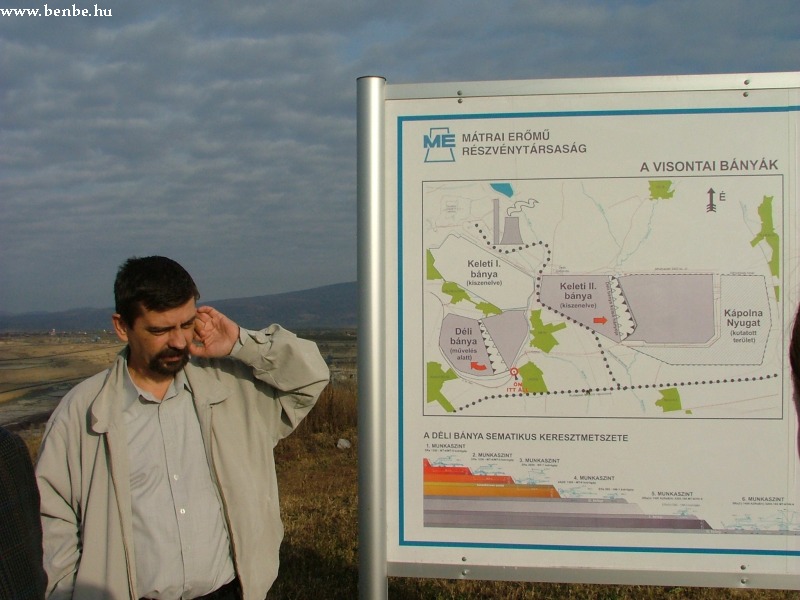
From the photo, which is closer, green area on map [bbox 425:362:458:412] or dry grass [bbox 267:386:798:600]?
green area on map [bbox 425:362:458:412]

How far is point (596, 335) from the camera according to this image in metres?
2.95

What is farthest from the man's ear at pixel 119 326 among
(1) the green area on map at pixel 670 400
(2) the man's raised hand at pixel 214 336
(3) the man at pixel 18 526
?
Answer: (1) the green area on map at pixel 670 400

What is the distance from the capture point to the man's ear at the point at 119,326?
133 inches

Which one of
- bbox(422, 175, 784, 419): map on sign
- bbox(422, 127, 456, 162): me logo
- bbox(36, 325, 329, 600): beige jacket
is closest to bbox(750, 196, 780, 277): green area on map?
bbox(422, 175, 784, 419): map on sign

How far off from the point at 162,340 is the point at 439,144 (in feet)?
4.76

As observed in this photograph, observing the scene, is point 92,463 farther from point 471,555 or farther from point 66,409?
point 471,555

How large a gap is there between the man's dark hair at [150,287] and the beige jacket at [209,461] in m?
0.26

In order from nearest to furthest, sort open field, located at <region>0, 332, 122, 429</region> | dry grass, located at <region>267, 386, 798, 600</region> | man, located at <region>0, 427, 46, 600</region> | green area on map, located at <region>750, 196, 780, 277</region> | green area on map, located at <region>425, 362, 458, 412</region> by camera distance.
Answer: man, located at <region>0, 427, 46, 600</region> < green area on map, located at <region>750, 196, 780, 277</region> < green area on map, located at <region>425, 362, 458, 412</region> < dry grass, located at <region>267, 386, 798, 600</region> < open field, located at <region>0, 332, 122, 429</region>

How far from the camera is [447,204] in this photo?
119 inches

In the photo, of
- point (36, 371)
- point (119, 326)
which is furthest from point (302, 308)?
point (119, 326)

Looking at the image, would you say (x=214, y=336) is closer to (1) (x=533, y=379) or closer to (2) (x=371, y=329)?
(2) (x=371, y=329)

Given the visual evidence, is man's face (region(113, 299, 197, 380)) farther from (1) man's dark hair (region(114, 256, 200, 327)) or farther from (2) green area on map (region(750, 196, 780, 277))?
(2) green area on map (region(750, 196, 780, 277))

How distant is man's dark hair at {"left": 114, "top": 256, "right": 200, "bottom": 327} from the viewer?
3256 millimetres

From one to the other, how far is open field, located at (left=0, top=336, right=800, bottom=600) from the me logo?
7.44ft
